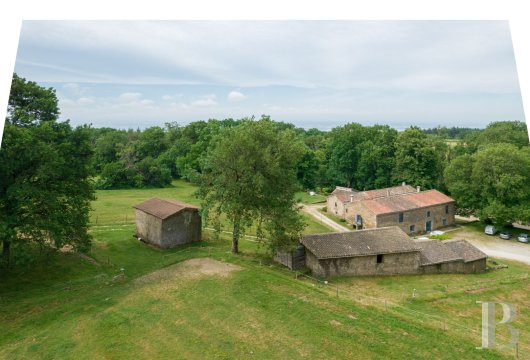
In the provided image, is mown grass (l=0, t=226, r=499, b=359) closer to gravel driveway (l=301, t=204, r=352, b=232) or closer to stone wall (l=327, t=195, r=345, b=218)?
gravel driveway (l=301, t=204, r=352, b=232)

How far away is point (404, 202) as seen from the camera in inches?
1832

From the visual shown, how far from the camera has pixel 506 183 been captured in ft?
143

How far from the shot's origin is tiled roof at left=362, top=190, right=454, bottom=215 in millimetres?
44581

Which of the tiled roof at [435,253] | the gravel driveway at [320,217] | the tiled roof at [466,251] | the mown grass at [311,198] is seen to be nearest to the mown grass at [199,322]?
the tiled roof at [435,253]

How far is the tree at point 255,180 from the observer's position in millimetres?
28938

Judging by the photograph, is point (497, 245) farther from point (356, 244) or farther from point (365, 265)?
point (356, 244)

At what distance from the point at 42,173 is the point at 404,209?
123 feet

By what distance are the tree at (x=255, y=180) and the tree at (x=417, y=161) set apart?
34.0 m

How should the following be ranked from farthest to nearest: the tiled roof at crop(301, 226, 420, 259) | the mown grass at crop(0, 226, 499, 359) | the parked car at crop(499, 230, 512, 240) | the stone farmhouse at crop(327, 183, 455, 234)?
the stone farmhouse at crop(327, 183, 455, 234)
the parked car at crop(499, 230, 512, 240)
the tiled roof at crop(301, 226, 420, 259)
the mown grass at crop(0, 226, 499, 359)

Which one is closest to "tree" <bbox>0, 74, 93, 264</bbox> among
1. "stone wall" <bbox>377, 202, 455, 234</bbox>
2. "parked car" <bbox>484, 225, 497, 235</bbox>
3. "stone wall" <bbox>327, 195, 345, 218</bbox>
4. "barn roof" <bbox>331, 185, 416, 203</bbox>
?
"stone wall" <bbox>377, 202, 455, 234</bbox>

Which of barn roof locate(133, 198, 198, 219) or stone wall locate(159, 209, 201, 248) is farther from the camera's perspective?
barn roof locate(133, 198, 198, 219)

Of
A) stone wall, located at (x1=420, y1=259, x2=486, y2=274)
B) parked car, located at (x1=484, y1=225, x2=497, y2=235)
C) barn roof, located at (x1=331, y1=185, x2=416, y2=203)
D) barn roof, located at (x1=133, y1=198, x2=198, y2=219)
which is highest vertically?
barn roof, located at (x1=331, y1=185, x2=416, y2=203)

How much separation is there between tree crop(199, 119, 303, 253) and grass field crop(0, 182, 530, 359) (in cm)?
321

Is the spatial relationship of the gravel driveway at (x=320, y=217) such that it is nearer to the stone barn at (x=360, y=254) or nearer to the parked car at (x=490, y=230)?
the stone barn at (x=360, y=254)
